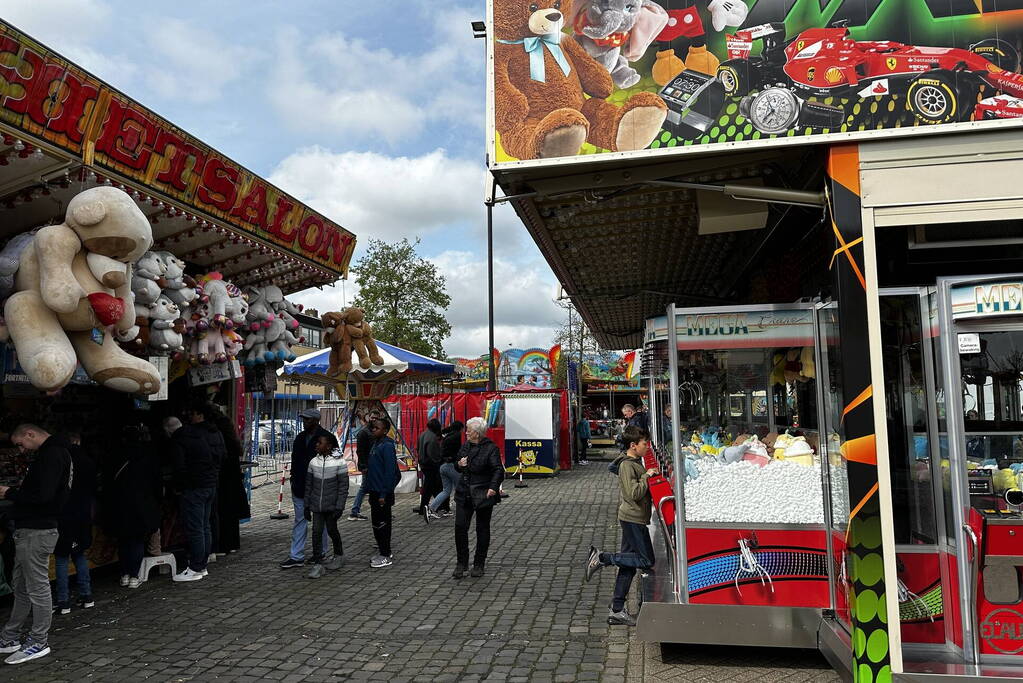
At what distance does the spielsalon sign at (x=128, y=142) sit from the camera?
171 inches

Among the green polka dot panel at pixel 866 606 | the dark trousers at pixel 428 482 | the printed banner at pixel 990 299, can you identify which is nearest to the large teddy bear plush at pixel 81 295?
the green polka dot panel at pixel 866 606

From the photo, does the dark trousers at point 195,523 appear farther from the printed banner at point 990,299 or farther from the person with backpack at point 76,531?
the printed banner at point 990,299

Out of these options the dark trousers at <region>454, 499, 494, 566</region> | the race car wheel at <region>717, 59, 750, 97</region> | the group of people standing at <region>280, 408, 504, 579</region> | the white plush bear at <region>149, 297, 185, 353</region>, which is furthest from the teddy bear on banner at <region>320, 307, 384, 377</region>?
the race car wheel at <region>717, 59, 750, 97</region>

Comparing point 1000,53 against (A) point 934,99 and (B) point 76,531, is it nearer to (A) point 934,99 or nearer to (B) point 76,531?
(A) point 934,99

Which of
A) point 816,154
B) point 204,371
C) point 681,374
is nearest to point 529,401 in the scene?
point 204,371

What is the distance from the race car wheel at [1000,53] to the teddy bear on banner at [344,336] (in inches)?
297

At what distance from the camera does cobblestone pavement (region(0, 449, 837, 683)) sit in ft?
16.8

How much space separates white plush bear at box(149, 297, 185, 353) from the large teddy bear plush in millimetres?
830

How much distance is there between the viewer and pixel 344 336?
981cm

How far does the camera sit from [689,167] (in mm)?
4773

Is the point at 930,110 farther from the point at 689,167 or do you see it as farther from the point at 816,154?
the point at 689,167

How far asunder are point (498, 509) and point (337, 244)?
19.3 ft

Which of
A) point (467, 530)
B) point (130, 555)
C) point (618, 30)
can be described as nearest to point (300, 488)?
point (130, 555)

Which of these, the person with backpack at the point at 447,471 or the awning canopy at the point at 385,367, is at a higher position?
the awning canopy at the point at 385,367
